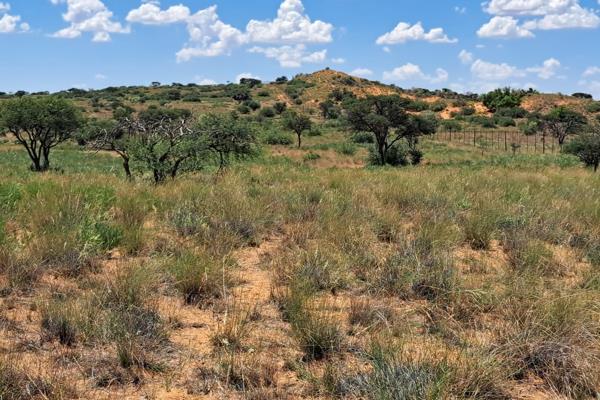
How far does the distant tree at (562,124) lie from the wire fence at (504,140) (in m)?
1.07

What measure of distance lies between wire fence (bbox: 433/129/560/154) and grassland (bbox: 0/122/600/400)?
46.8 m

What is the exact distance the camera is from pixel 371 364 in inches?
133

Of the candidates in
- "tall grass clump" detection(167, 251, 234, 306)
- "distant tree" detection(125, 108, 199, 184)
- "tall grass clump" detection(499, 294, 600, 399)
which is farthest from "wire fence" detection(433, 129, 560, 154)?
"tall grass clump" detection(167, 251, 234, 306)

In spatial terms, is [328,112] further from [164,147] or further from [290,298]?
[290,298]

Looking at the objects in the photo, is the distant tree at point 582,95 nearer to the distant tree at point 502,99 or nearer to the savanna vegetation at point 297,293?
the distant tree at point 502,99

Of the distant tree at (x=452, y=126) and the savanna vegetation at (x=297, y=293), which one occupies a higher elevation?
the distant tree at (x=452, y=126)

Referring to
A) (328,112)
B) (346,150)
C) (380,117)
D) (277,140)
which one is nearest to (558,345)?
(380,117)

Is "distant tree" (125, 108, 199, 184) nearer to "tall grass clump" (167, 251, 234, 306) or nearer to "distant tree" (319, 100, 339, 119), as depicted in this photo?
"tall grass clump" (167, 251, 234, 306)

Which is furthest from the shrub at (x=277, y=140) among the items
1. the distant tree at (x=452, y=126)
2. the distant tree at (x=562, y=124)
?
the distant tree at (x=562, y=124)

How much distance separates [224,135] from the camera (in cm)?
1444

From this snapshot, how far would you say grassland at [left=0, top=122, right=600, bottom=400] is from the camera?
3.24 meters

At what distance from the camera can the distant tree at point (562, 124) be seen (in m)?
56.0

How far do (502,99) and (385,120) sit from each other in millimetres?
59551

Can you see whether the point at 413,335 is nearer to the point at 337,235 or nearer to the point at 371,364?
the point at 371,364
